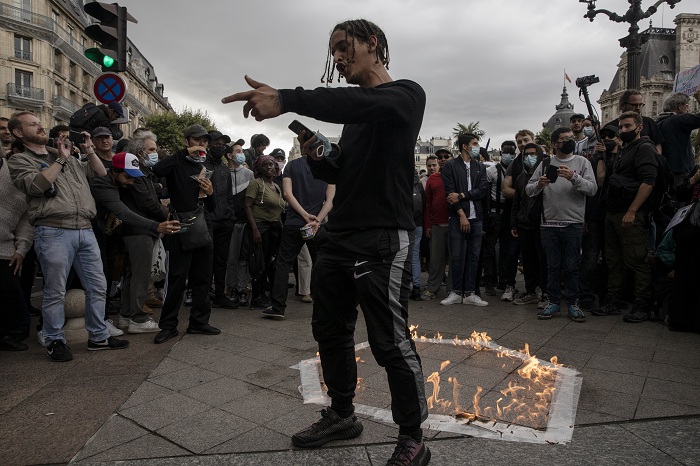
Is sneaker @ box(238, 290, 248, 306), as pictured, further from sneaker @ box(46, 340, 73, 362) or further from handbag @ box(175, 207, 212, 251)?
sneaker @ box(46, 340, 73, 362)

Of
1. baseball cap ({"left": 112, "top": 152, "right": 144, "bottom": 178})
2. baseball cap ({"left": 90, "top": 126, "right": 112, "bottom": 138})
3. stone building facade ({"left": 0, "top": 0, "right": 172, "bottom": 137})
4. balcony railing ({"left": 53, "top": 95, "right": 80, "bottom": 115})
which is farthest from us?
balcony railing ({"left": 53, "top": 95, "right": 80, "bottom": 115})

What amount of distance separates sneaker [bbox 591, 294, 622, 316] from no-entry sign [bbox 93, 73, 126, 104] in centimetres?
706

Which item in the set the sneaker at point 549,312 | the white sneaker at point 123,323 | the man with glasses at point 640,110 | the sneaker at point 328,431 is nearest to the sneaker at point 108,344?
the white sneaker at point 123,323

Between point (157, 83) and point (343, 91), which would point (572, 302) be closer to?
point (343, 91)

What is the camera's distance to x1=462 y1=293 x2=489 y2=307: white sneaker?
7.50 m

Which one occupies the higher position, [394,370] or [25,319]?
[394,370]

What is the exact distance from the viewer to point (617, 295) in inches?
266

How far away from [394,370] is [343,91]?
4.56 feet

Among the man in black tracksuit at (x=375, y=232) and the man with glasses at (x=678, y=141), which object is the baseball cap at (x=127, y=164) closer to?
the man in black tracksuit at (x=375, y=232)

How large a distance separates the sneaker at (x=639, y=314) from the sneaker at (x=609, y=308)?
282 millimetres

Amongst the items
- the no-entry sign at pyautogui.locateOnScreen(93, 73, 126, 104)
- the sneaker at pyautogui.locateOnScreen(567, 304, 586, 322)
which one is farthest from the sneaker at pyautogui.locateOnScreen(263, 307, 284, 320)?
the no-entry sign at pyautogui.locateOnScreen(93, 73, 126, 104)

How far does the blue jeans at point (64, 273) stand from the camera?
477 cm

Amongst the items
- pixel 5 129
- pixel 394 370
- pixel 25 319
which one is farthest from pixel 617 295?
pixel 5 129

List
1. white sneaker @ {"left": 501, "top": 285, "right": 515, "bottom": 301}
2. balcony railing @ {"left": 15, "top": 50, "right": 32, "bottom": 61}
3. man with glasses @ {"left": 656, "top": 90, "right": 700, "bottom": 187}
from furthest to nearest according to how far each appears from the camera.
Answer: balcony railing @ {"left": 15, "top": 50, "right": 32, "bottom": 61}, white sneaker @ {"left": 501, "top": 285, "right": 515, "bottom": 301}, man with glasses @ {"left": 656, "top": 90, "right": 700, "bottom": 187}
